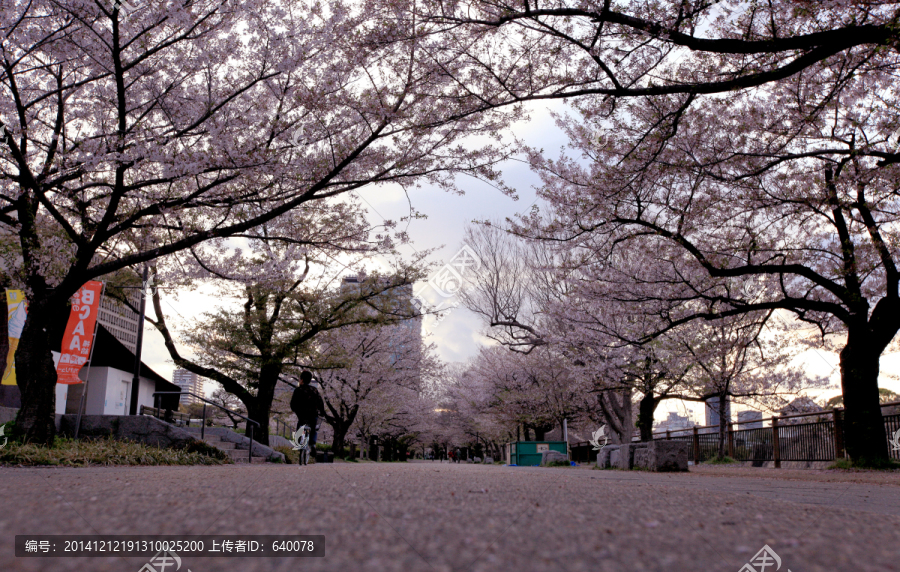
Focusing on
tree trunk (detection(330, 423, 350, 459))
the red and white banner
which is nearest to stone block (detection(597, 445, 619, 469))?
the red and white banner

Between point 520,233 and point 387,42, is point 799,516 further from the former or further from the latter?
point 520,233

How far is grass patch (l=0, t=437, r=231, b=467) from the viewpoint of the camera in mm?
7383

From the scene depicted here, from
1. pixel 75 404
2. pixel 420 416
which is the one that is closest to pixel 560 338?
pixel 75 404

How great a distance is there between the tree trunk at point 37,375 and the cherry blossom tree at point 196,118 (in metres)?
0.02

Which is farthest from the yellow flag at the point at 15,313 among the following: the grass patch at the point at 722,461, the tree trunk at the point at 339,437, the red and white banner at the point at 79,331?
the grass patch at the point at 722,461

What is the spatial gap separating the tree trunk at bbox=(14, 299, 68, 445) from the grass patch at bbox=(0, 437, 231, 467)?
300mm

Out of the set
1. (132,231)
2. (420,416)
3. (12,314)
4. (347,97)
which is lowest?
(420,416)

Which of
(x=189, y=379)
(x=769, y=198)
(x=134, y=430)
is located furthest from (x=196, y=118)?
(x=189, y=379)

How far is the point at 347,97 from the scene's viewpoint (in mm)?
8383

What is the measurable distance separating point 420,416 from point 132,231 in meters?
35.7

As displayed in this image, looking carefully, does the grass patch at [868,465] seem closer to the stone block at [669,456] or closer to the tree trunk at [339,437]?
the stone block at [669,456]

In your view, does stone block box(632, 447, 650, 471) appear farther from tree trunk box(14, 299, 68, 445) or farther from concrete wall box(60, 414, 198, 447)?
tree trunk box(14, 299, 68, 445)

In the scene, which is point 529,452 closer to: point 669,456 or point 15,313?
point 669,456

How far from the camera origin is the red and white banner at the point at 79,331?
1247 centimetres
